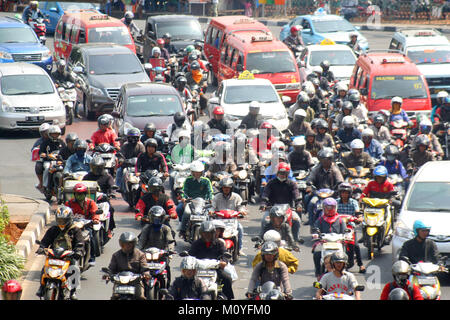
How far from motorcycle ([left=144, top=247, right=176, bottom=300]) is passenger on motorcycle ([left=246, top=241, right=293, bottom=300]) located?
1.17 meters

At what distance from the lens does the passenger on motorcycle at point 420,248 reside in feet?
44.9

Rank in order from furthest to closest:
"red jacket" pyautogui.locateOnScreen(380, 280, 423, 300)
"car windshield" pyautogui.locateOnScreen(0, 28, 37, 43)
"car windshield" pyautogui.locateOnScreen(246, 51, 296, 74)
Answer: "car windshield" pyautogui.locateOnScreen(0, 28, 37, 43), "car windshield" pyautogui.locateOnScreen(246, 51, 296, 74), "red jacket" pyautogui.locateOnScreen(380, 280, 423, 300)

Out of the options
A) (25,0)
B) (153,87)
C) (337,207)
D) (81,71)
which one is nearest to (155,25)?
(81,71)

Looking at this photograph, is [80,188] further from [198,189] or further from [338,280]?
[338,280]

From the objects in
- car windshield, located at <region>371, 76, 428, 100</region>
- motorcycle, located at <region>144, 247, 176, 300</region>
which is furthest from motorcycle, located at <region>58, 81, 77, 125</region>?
motorcycle, located at <region>144, 247, 176, 300</region>

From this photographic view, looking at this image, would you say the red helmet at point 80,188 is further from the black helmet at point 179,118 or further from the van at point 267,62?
the van at point 267,62

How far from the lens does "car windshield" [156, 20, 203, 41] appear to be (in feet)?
115

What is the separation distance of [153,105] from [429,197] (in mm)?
9525

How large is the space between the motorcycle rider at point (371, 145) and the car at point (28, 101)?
27.6 feet

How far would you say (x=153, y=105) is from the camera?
23578 millimetres

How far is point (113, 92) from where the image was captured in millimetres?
27500

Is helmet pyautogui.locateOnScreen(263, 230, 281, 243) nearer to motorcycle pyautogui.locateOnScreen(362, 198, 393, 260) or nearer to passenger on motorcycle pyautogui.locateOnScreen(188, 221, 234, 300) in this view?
passenger on motorcycle pyautogui.locateOnScreen(188, 221, 234, 300)

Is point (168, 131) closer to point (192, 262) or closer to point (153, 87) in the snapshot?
point (153, 87)
